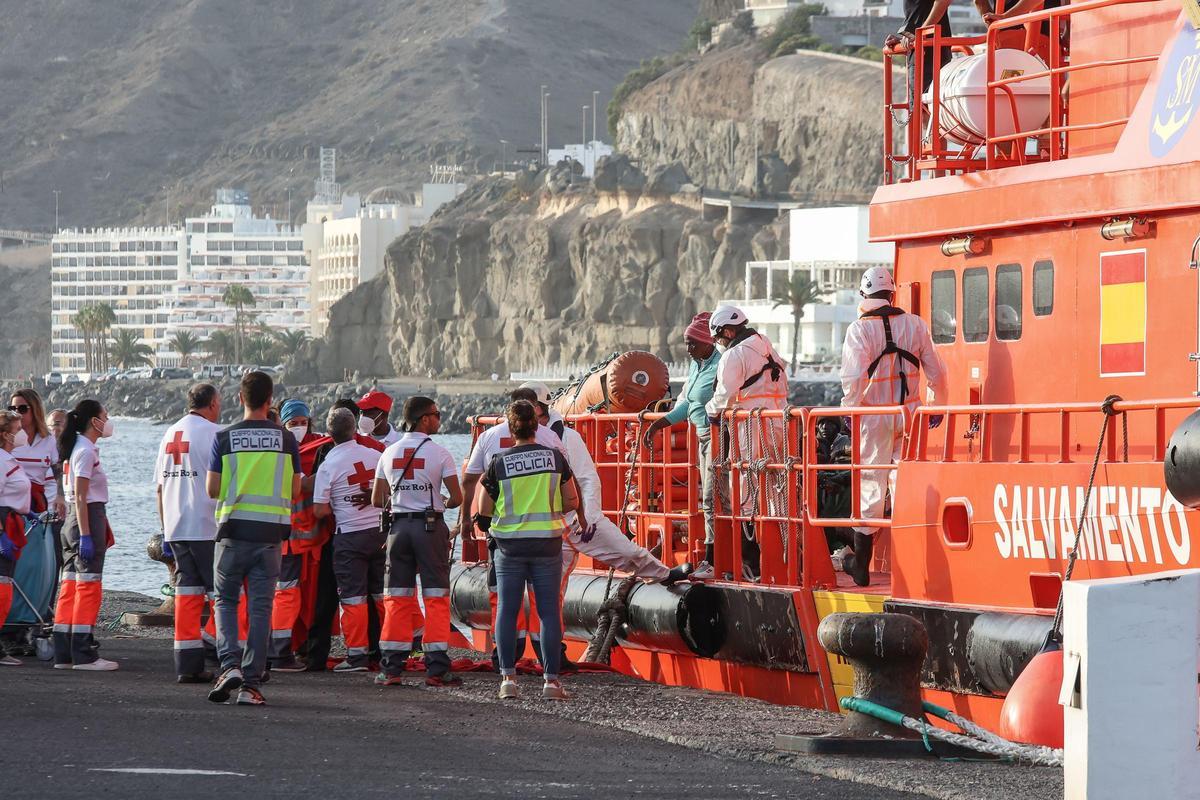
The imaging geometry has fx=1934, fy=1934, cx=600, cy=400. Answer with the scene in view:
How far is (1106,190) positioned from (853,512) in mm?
2555

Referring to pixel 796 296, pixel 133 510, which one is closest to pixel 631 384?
pixel 133 510

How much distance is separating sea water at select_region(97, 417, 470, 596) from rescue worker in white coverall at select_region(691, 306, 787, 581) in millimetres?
18630

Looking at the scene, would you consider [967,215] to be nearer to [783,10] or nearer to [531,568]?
[531,568]

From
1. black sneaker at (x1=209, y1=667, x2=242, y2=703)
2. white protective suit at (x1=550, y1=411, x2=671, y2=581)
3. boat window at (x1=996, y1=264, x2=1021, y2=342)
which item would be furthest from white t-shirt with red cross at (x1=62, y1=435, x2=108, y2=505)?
boat window at (x1=996, y1=264, x2=1021, y2=342)

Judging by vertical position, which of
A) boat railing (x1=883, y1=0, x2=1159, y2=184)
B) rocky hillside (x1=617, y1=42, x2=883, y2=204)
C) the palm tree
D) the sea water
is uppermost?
rocky hillside (x1=617, y1=42, x2=883, y2=204)

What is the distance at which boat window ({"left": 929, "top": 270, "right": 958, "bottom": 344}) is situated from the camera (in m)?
12.3

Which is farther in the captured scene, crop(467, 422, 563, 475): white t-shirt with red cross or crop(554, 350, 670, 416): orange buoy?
crop(554, 350, 670, 416): orange buoy

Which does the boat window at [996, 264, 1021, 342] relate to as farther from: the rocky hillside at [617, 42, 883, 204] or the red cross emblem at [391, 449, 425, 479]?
the rocky hillside at [617, 42, 883, 204]

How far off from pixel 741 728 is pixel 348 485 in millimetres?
3703

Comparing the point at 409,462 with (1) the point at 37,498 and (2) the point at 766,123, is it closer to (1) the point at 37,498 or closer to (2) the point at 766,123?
(1) the point at 37,498

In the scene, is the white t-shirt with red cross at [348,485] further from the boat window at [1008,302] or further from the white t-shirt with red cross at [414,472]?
the boat window at [1008,302]

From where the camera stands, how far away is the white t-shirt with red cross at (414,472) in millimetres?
12141

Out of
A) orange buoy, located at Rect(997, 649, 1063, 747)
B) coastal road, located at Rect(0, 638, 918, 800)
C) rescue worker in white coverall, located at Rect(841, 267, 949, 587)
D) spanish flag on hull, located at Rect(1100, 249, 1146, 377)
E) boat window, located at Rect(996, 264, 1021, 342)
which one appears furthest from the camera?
rescue worker in white coverall, located at Rect(841, 267, 949, 587)

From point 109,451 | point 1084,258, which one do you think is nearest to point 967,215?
point 1084,258
